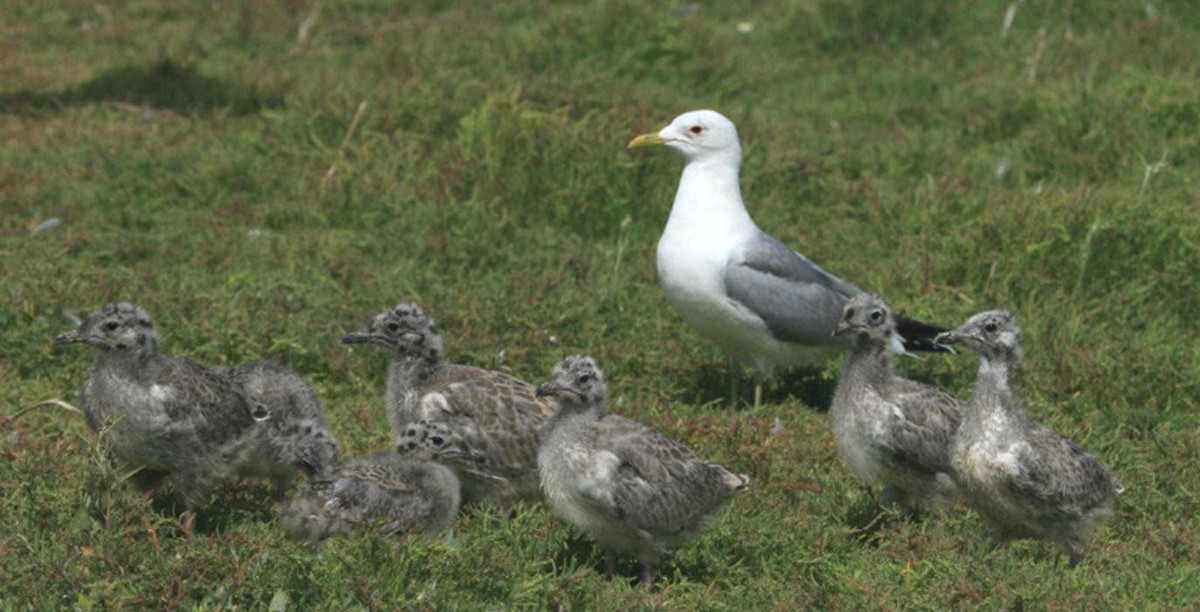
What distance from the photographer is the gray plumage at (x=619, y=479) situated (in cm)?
762

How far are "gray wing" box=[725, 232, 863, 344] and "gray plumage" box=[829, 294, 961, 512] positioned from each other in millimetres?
1594

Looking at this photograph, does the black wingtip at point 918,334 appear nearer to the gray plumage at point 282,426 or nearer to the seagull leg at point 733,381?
the seagull leg at point 733,381

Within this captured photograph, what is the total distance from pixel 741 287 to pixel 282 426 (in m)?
3.25

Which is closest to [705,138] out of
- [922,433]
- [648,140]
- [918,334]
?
[648,140]

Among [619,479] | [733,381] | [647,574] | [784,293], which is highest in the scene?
[619,479]

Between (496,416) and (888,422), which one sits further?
(496,416)

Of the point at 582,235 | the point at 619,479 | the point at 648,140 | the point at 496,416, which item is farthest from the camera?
the point at 582,235

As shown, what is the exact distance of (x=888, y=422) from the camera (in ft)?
28.6

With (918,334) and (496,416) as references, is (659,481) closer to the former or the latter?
(496,416)

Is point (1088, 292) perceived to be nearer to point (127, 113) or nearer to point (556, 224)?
point (556, 224)

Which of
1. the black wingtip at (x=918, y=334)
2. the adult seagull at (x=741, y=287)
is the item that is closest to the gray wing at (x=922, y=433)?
the black wingtip at (x=918, y=334)

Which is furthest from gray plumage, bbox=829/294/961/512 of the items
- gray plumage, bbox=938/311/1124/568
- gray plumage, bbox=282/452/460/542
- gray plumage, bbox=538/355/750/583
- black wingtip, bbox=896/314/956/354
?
gray plumage, bbox=282/452/460/542

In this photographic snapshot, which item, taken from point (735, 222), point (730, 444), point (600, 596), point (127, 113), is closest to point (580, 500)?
point (600, 596)

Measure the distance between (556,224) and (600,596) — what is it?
6.10 metres
